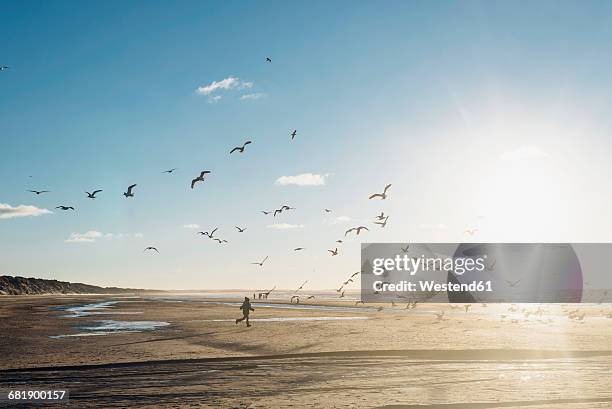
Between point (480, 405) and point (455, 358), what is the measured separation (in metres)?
9.40

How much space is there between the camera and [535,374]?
18078 millimetres

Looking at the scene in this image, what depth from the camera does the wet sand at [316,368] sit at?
1431 cm

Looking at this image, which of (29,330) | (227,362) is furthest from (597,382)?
(29,330)

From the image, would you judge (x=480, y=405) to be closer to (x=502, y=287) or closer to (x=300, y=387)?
(x=300, y=387)

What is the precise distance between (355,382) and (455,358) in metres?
7.43

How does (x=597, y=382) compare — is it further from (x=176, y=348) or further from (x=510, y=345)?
(x=176, y=348)

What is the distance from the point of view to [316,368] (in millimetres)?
19625

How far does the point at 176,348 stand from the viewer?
25.3 m

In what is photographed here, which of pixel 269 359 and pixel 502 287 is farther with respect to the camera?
pixel 502 287

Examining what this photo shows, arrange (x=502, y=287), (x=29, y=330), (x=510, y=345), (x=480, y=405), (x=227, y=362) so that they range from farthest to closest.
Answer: (x=502, y=287), (x=29, y=330), (x=510, y=345), (x=227, y=362), (x=480, y=405)

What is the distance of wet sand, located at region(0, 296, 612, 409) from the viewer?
14312mm

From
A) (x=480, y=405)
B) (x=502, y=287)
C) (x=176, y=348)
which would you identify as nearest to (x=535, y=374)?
(x=480, y=405)

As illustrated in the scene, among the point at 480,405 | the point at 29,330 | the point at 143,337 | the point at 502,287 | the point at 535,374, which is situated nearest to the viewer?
the point at 480,405

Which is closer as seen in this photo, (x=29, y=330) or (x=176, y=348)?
(x=176, y=348)
